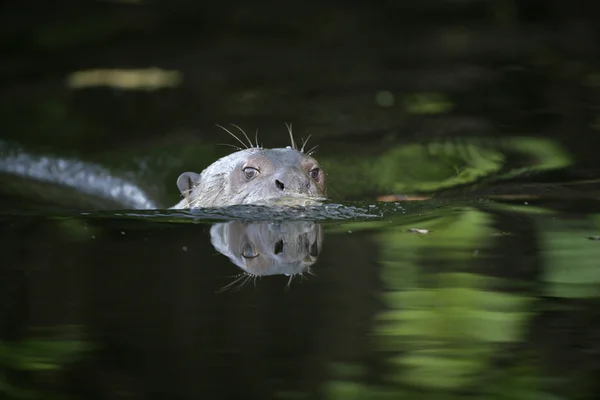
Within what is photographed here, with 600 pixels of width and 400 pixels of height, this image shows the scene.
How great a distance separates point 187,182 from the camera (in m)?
6.57

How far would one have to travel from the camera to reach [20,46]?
11.4m

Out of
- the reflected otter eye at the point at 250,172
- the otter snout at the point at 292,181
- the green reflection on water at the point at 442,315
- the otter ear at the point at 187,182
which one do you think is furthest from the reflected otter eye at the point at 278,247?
the otter ear at the point at 187,182

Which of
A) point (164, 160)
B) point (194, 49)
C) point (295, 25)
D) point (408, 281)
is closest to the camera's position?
point (408, 281)

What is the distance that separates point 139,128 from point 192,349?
5.93 m

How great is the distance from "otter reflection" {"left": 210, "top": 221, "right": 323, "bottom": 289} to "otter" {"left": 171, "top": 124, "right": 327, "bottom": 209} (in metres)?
0.19

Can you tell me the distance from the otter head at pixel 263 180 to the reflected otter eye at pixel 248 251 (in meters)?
0.67

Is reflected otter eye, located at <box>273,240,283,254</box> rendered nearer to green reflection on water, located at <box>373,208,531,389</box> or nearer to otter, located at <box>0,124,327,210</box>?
green reflection on water, located at <box>373,208,531,389</box>

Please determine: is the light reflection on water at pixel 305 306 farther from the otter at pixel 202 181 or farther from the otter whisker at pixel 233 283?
the otter at pixel 202 181

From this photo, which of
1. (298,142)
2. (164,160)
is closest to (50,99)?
(164,160)

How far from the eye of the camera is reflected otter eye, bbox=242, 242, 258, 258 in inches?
185

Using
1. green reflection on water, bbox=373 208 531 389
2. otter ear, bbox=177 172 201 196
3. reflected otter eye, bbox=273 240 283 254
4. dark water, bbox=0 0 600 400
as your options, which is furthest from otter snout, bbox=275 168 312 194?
otter ear, bbox=177 172 201 196

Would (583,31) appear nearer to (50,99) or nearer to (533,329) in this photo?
(50,99)

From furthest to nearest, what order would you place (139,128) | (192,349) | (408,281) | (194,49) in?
(194,49) < (139,128) < (408,281) < (192,349)

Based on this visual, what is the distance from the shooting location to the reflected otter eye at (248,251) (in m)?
4.71
